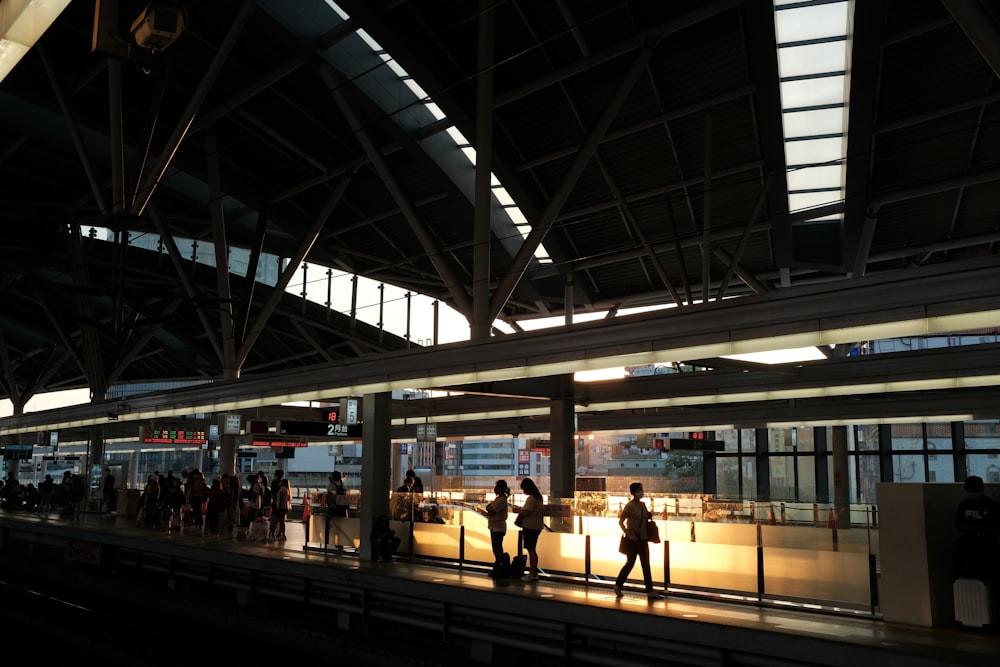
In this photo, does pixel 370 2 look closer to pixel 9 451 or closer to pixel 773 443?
pixel 773 443

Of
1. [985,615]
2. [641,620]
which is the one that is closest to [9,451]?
[641,620]

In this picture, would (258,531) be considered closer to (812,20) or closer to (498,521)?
(498,521)

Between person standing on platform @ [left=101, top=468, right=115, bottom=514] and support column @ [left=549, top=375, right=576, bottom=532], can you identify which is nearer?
support column @ [left=549, top=375, right=576, bottom=532]

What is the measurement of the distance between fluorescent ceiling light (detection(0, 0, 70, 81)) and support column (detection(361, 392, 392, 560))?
12.4 m

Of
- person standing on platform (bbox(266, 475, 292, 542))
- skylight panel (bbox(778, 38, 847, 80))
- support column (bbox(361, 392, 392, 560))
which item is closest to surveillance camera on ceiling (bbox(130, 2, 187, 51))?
support column (bbox(361, 392, 392, 560))

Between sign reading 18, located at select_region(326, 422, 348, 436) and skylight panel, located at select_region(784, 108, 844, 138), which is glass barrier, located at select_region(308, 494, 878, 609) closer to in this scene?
skylight panel, located at select_region(784, 108, 844, 138)

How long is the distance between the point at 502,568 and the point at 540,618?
8.58ft

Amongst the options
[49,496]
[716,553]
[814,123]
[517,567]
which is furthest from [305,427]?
[716,553]

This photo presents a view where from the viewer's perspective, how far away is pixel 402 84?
2191cm

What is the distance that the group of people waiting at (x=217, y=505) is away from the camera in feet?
68.6

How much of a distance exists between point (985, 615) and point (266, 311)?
77.9ft

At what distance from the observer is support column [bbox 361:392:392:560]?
16697 millimetres

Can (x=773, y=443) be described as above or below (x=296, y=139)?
below

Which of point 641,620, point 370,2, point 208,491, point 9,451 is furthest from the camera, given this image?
point 9,451
